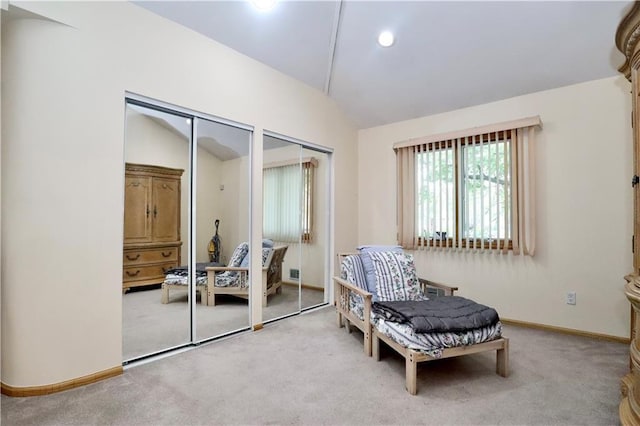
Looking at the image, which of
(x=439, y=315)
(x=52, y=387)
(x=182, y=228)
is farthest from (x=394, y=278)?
(x=52, y=387)

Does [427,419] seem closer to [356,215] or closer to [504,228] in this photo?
[504,228]

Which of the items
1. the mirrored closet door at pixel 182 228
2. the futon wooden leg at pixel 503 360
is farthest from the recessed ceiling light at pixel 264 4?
the futon wooden leg at pixel 503 360

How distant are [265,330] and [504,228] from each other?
109 inches

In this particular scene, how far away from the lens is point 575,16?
8.70ft

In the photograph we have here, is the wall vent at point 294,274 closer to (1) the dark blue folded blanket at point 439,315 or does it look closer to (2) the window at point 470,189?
(2) the window at point 470,189

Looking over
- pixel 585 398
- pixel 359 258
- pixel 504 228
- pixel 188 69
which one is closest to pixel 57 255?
pixel 188 69

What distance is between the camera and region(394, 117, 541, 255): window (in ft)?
11.5

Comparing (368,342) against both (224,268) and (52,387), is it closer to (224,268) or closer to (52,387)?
(224,268)

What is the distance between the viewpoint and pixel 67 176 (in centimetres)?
216

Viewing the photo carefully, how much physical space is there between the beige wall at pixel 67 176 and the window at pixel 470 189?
3.03 m

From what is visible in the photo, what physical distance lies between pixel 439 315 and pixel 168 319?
7.15 feet

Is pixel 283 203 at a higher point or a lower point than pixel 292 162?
lower

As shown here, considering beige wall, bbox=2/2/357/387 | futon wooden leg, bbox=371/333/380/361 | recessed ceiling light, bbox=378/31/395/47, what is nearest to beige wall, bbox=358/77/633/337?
recessed ceiling light, bbox=378/31/395/47

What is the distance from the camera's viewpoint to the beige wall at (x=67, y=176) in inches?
80.7
